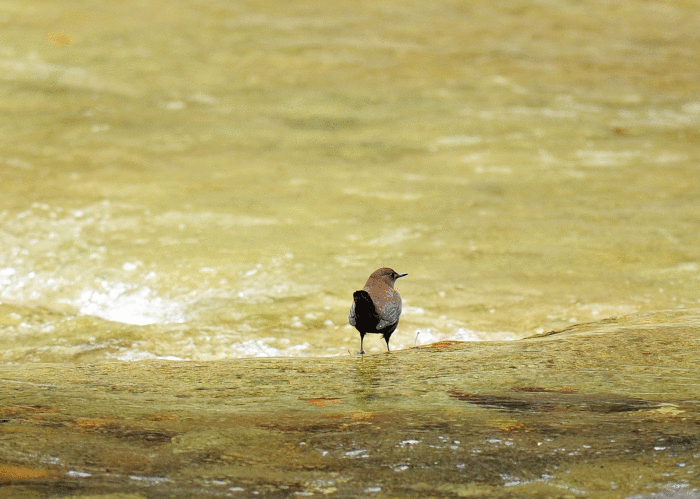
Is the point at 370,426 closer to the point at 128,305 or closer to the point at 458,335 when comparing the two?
the point at 458,335

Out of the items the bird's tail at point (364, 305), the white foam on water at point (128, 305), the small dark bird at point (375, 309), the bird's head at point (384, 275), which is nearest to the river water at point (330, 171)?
the white foam on water at point (128, 305)

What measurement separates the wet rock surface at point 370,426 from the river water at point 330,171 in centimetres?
151

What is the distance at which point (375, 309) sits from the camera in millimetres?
4117

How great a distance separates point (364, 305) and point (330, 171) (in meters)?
4.19

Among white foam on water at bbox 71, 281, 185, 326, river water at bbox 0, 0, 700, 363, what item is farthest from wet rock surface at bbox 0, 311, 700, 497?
white foam on water at bbox 71, 281, 185, 326

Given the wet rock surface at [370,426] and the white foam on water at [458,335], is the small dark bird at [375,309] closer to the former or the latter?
the wet rock surface at [370,426]

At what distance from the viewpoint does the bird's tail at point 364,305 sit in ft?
13.1

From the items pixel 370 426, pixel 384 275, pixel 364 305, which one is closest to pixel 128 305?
pixel 384 275

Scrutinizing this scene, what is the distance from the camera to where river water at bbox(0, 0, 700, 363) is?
5512 mm

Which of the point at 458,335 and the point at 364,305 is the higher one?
the point at 364,305

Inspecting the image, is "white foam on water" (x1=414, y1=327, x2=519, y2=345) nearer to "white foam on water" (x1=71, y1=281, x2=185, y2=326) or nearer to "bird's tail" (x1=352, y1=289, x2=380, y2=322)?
"bird's tail" (x1=352, y1=289, x2=380, y2=322)

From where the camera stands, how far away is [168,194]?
24.4 ft

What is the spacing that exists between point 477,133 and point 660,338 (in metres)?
5.69

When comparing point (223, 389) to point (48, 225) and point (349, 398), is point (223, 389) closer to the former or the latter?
point (349, 398)
